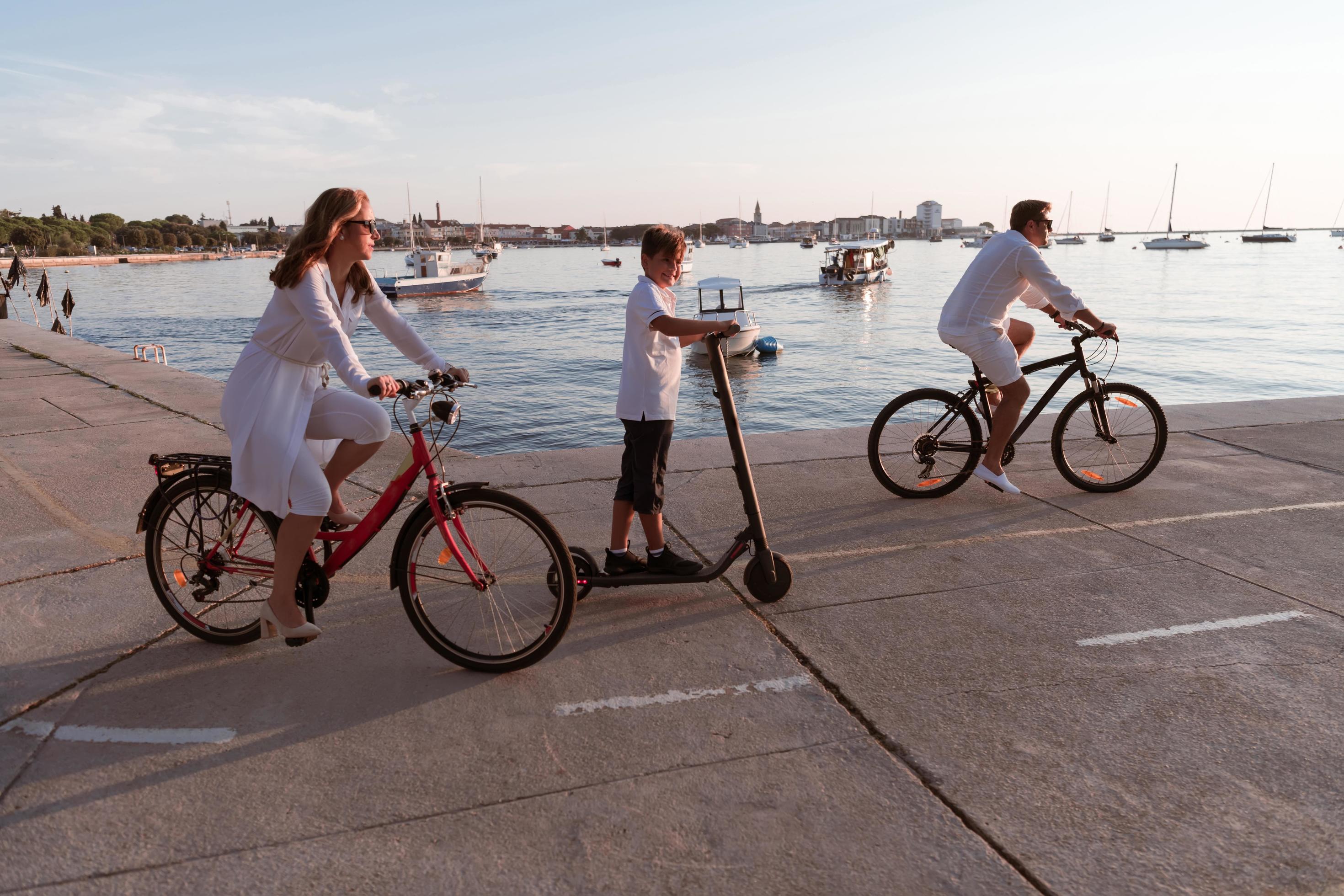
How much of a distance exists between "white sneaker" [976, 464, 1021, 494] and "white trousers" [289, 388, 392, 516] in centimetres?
399

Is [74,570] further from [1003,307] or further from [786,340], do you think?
[786,340]

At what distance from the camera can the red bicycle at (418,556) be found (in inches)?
130

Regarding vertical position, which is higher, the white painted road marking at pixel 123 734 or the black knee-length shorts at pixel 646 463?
the black knee-length shorts at pixel 646 463

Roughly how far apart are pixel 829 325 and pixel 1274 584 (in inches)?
1816

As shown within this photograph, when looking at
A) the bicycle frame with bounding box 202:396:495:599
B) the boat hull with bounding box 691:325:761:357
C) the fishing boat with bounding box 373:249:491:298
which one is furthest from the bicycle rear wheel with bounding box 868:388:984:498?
the fishing boat with bounding box 373:249:491:298

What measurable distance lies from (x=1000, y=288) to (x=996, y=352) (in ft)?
1.35

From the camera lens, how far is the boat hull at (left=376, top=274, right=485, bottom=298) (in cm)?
6694

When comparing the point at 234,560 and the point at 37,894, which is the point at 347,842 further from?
the point at 234,560

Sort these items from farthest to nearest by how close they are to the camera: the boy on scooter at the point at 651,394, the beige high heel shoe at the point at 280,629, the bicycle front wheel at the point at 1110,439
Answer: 1. the bicycle front wheel at the point at 1110,439
2. the boy on scooter at the point at 651,394
3. the beige high heel shoe at the point at 280,629

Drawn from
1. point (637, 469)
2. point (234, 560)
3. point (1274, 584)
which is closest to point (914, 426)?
point (1274, 584)

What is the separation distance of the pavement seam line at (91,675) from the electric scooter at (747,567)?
5.99ft

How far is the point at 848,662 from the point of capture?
349 cm

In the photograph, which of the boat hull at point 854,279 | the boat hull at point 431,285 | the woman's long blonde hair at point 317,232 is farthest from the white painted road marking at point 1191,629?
the boat hull at point 854,279

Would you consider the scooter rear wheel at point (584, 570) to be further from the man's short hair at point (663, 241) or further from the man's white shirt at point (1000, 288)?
the man's white shirt at point (1000, 288)
